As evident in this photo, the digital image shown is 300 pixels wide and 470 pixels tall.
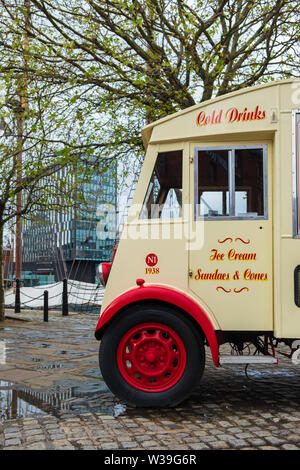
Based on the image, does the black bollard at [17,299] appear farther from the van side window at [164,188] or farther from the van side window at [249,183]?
the van side window at [249,183]

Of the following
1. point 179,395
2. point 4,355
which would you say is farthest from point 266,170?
point 4,355

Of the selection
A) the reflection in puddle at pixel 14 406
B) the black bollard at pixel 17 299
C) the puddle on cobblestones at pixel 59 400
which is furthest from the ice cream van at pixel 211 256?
the black bollard at pixel 17 299

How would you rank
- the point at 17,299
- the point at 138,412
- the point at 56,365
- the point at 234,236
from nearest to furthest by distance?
1. the point at 138,412
2. the point at 234,236
3. the point at 56,365
4. the point at 17,299

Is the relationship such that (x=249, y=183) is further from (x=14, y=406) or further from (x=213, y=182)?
(x=14, y=406)

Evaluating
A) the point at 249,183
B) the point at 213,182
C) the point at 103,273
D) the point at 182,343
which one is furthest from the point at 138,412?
the point at 249,183

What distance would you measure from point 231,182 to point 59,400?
9.11 feet

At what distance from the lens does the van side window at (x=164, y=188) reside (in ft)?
15.8

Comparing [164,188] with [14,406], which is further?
[164,188]

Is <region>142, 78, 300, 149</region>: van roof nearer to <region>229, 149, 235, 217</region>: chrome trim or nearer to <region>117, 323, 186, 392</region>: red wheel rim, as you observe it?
<region>229, 149, 235, 217</region>: chrome trim

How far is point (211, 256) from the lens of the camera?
15.2ft

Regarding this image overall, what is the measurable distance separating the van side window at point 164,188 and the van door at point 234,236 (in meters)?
0.19

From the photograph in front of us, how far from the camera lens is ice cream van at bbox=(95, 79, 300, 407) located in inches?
175

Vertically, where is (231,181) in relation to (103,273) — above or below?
above

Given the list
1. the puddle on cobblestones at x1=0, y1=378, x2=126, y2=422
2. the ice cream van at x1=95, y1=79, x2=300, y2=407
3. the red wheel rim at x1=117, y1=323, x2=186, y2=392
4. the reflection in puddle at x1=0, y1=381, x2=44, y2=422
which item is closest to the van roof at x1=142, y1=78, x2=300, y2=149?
the ice cream van at x1=95, y1=79, x2=300, y2=407
